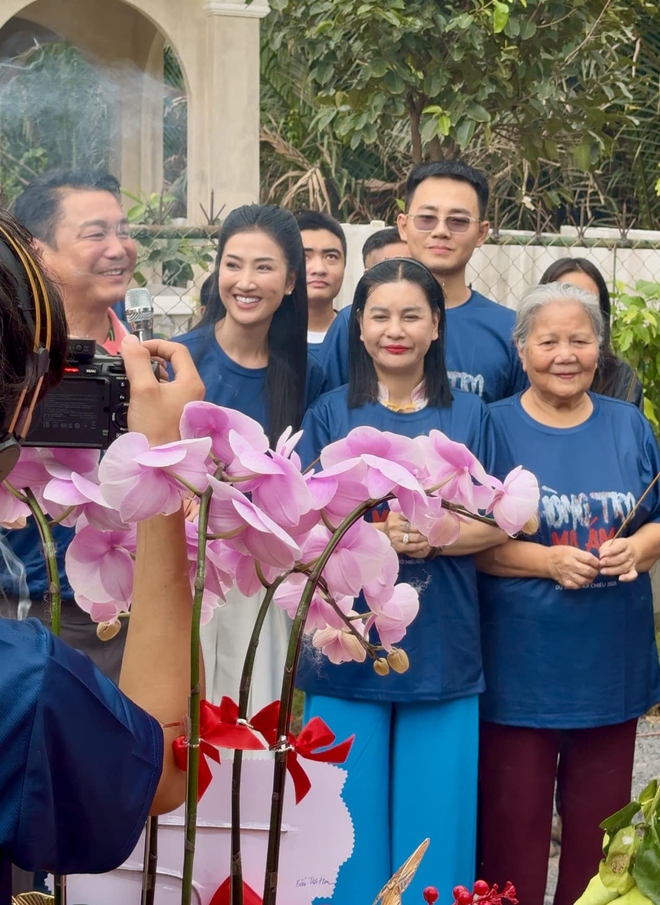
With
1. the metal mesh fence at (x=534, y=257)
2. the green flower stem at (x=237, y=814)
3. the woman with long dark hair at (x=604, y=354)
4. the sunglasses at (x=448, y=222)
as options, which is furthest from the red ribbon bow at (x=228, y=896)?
the metal mesh fence at (x=534, y=257)

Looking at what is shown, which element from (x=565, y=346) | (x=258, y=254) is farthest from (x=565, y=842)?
(x=258, y=254)

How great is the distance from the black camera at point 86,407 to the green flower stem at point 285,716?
219 millimetres

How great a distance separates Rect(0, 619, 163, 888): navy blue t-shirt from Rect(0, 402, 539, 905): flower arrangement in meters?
0.08

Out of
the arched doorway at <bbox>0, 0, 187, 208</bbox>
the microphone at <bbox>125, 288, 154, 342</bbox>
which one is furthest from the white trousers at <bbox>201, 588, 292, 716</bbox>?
the arched doorway at <bbox>0, 0, 187, 208</bbox>

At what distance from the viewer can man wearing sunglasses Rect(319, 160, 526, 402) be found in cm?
303

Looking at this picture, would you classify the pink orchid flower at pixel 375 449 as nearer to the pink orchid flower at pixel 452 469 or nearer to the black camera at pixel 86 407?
the pink orchid flower at pixel 452 469

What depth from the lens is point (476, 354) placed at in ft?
9.96

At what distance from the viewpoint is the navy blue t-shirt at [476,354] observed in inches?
118

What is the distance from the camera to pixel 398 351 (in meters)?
2.70

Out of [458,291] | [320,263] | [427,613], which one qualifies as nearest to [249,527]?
[427,613]

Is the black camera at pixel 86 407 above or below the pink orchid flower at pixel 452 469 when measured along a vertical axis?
above

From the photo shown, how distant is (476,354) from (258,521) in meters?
2.15

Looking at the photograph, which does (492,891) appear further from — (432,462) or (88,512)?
(88,512)

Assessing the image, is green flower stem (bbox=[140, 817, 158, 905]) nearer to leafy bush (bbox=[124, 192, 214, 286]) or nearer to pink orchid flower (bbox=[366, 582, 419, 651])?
pink orchid flower (bbox=[366, 582, 419, 651])
